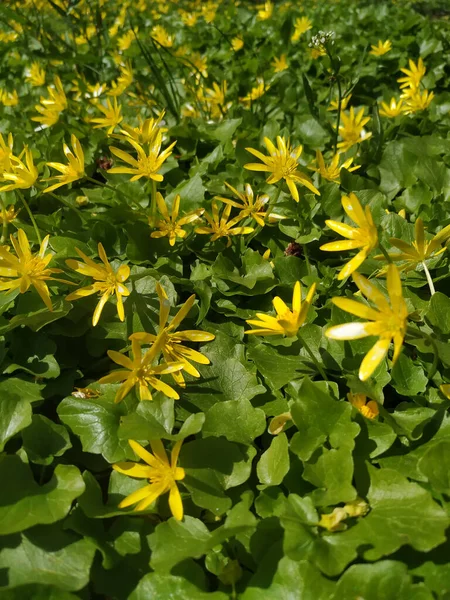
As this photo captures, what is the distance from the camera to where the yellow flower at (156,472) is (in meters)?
1.16

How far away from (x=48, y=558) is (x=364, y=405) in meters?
0.81

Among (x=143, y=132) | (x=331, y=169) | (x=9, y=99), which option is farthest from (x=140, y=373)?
(x=9, y=99)

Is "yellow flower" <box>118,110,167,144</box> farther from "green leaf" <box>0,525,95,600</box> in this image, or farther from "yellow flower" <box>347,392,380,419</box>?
"green leaf" <box>0,525,95,600</box>

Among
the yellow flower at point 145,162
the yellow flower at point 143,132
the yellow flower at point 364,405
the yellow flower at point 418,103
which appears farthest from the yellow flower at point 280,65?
the yellow flower at point 364,405

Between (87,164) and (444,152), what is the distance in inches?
61.9

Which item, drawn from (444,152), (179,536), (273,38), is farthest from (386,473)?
(273,38)

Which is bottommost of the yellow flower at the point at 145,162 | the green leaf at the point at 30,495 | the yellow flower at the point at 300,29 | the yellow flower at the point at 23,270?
the green leaf at the point at 30,495

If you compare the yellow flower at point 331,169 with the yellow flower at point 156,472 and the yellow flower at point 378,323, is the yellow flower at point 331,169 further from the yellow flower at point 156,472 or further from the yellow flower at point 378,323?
the yellow flower at point 156,472

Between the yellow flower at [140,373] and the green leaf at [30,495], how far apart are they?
0.70 ft

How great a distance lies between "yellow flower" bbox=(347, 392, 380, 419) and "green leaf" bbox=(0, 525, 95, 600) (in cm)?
70

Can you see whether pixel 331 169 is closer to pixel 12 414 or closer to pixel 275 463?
pixel 275 463

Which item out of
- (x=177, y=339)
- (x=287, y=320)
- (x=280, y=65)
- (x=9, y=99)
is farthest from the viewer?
(x=280, y=65)

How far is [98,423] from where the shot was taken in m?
1.34

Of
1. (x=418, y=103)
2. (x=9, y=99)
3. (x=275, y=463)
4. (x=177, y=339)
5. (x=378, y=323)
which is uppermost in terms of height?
(x=9, y=99)
